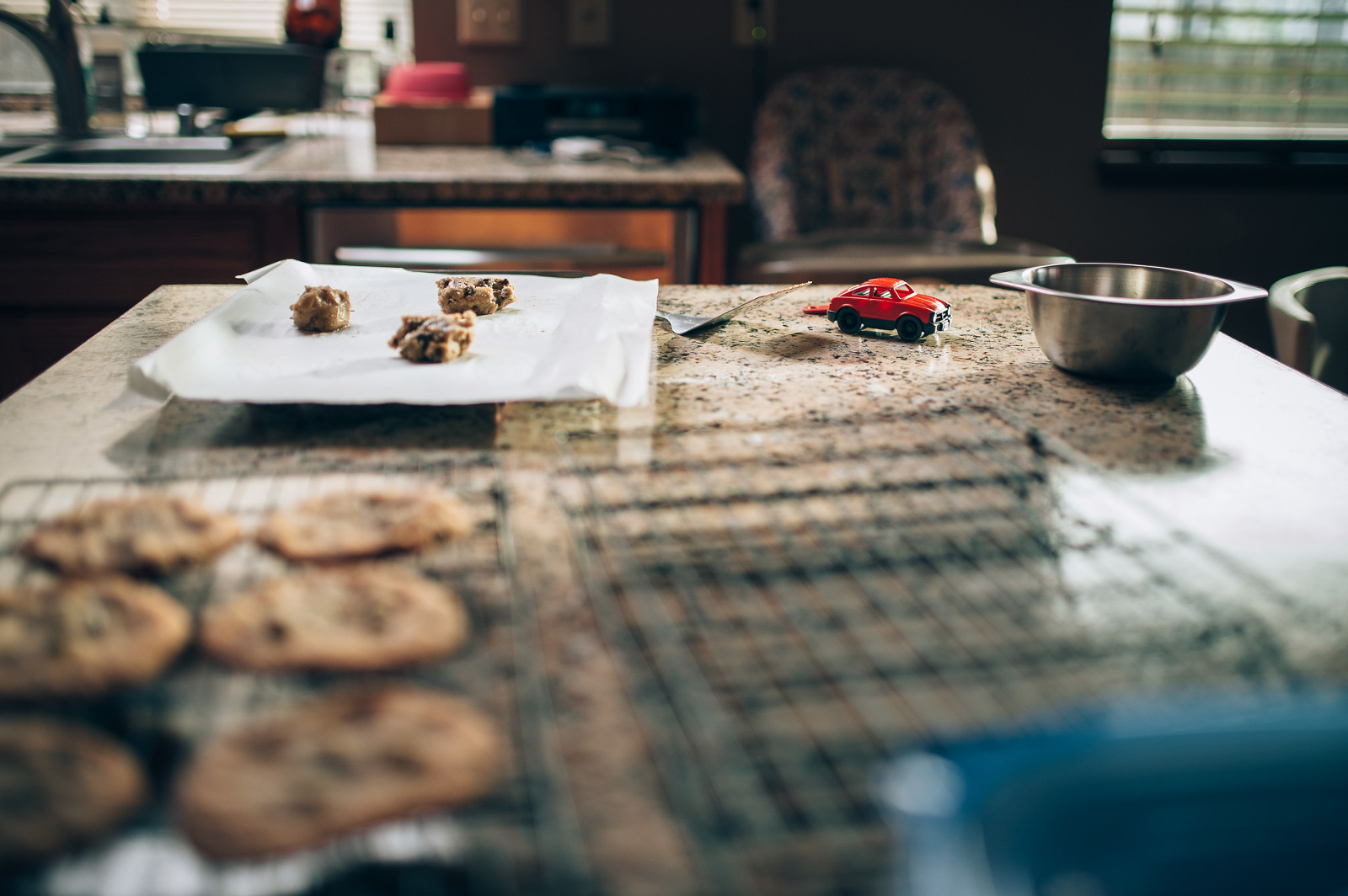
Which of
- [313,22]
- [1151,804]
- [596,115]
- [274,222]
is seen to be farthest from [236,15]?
[1151,804]

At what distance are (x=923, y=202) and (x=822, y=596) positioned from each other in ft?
7.96

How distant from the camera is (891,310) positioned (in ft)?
3.36

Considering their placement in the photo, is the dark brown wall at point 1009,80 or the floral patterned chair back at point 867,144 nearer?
the floral patterned chair back at point 867,144

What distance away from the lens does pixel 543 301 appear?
40.8 inches

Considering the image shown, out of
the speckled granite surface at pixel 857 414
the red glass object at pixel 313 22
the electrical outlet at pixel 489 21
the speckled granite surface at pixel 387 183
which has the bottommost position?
the speckled granite surface at pixel 857 414

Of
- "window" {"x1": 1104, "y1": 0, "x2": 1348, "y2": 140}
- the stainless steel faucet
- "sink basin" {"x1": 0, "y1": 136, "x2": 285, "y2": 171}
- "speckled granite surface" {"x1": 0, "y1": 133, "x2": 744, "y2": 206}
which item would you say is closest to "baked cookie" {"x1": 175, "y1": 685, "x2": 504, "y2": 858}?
"speckled granite surface" {"x1": 0, "y1": 133, "x2": 744, "y2": 206}

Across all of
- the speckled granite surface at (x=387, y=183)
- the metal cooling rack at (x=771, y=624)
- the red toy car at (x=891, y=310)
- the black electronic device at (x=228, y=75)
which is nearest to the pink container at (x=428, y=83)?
the black electronic device at (x=228, y=75)

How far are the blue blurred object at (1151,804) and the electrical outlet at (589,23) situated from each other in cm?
273

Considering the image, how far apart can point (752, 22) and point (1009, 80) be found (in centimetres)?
80

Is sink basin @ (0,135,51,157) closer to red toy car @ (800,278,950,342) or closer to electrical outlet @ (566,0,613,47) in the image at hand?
electrical outlet @ (566,0,613,47)

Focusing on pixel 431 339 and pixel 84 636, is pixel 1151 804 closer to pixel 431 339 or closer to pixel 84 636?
pixel 84 636

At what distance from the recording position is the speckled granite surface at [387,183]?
175cm

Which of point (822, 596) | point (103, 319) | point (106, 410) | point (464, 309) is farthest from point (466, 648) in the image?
Answer: point (103, 319)

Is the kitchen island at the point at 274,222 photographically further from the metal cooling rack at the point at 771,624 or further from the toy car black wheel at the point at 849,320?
the metal cooling rack at the point at 771,624
